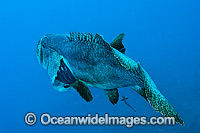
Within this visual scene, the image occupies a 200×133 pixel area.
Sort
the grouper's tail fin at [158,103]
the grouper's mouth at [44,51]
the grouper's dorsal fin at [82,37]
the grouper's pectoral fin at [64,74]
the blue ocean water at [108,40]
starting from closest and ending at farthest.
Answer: the grouper's tail fin at [158,103], the grouper's dorsal fin at [82,37], the grouper's pectoral fin at [64,74], the grouper's mouth at [44,51], the blue ocean water at [108,40]

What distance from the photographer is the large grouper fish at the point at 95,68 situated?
1.53 meters

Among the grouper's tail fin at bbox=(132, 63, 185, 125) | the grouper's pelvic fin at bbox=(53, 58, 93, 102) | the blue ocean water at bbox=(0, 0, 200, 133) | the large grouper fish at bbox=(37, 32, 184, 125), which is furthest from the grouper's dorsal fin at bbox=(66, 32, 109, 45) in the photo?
the blue ocean water at bbox=(0, 0, 200, 133)

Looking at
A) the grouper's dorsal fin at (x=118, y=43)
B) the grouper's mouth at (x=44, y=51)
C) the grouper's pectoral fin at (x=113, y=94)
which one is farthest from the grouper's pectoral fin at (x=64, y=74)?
the grouper's dorsal fin at (x=118, y=43)

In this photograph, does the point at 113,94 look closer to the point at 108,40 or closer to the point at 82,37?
the point at 82,37

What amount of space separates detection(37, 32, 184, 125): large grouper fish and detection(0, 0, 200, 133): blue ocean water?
1197 centimetres

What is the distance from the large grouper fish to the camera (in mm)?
1532

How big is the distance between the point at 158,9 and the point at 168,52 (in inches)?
1772

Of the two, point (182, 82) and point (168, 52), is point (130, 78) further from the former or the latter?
point (168, 52)

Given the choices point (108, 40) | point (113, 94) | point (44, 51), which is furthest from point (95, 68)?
point (108, 40)

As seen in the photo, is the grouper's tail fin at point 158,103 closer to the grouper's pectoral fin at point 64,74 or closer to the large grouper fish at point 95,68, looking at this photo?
the large grouper fish at point 95,68

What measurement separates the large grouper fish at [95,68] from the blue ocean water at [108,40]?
11970 millimetres

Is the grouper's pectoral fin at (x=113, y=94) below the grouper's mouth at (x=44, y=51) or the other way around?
below

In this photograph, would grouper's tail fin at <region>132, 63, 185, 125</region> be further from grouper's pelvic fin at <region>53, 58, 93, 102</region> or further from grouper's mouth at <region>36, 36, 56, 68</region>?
grouper's mouth at <region>36, 36, 56, 68</region>

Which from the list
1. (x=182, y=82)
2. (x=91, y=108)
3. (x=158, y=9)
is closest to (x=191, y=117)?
(x=182, y=82)
